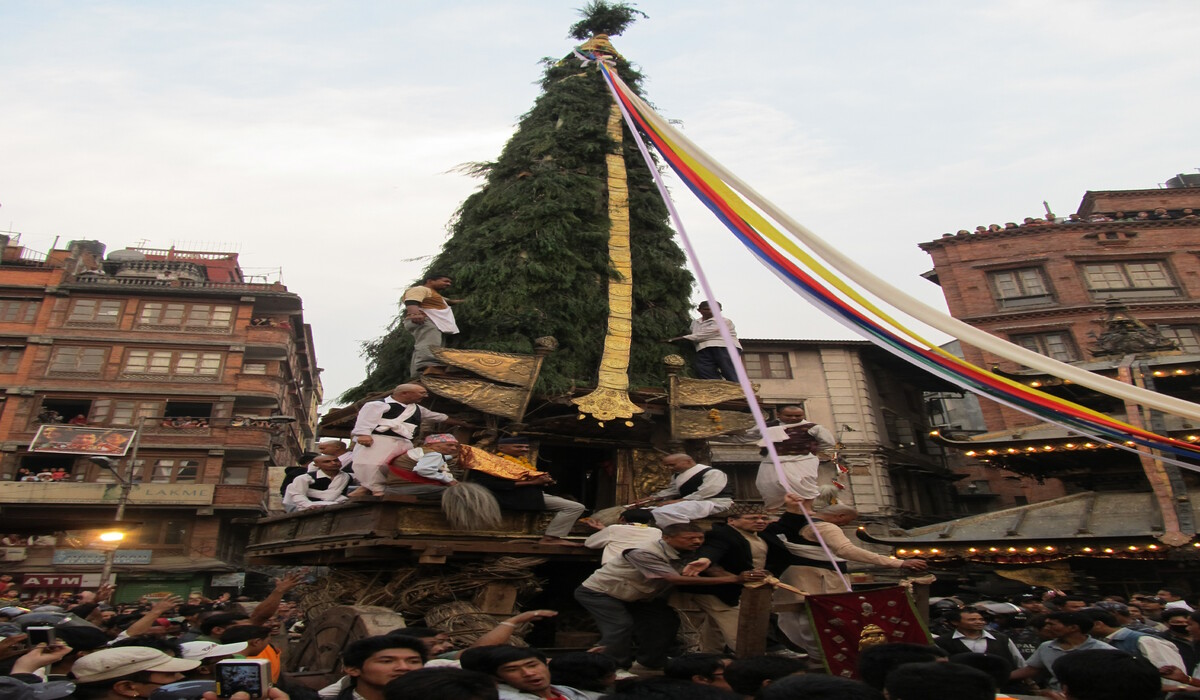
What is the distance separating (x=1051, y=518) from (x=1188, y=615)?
35.3ft

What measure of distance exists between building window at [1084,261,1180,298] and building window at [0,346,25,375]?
45.8m

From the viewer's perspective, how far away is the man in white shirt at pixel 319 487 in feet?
28.5

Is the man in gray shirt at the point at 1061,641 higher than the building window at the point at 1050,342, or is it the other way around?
the building window at the point at 1050,342

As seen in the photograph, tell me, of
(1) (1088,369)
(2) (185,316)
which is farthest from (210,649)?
(2) (185,316)

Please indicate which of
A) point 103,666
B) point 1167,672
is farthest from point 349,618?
point 1167,672

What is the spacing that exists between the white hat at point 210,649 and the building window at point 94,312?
34647 mm

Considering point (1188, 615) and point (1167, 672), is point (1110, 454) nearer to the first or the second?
point (1188, 615)

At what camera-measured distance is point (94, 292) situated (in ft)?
110

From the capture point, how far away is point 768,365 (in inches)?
1085

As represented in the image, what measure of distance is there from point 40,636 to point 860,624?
16.4 feet

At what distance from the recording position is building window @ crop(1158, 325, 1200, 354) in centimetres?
2625

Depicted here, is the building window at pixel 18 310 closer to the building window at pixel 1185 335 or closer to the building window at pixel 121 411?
the building window at pixel 121 411

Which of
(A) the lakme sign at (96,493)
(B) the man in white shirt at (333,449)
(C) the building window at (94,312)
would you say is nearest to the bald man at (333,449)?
(B) the man in white shirt at (333,449)

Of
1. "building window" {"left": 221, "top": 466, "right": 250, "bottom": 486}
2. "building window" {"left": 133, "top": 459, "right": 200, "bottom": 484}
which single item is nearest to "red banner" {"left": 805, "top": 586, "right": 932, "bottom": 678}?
"building window" {"left": 221, "top": 466, "right": 250, "bottom": 486}
